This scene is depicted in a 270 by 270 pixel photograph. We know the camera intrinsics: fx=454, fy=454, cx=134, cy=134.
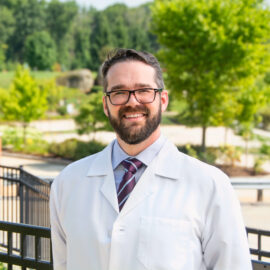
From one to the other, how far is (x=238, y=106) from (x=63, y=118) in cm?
2459

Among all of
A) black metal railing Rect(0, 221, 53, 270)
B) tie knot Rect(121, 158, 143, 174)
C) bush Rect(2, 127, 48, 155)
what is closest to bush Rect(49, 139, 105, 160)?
bush Rect(2, 127, 48, 155)

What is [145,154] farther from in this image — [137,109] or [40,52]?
[40,52]

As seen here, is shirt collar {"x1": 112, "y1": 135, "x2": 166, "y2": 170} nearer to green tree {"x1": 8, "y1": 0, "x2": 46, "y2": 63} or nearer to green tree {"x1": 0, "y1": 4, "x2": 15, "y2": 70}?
green tree {"x1": 0, "y1": 4, "x2": 15, "y2": 70}

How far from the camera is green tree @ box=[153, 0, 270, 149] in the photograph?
Answer: 1602cm

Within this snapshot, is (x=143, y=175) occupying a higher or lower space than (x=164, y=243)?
higher

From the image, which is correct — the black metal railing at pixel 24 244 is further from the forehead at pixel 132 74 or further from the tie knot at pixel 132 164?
the forehead at pixel 132 74

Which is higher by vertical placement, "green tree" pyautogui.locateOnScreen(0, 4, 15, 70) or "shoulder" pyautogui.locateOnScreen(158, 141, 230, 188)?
"green tree" pyautogui.locateOnScreen(0, 4, 15, 70)

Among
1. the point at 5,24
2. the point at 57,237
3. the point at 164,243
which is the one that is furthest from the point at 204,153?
the point at 5,24

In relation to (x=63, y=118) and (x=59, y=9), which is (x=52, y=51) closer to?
(x=59, y=9)

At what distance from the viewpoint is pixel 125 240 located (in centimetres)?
200

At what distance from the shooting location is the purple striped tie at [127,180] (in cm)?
211

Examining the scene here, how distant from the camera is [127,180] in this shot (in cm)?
214

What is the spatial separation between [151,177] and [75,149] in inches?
725

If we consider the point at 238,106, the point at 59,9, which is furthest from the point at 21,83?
the point at 59,9
